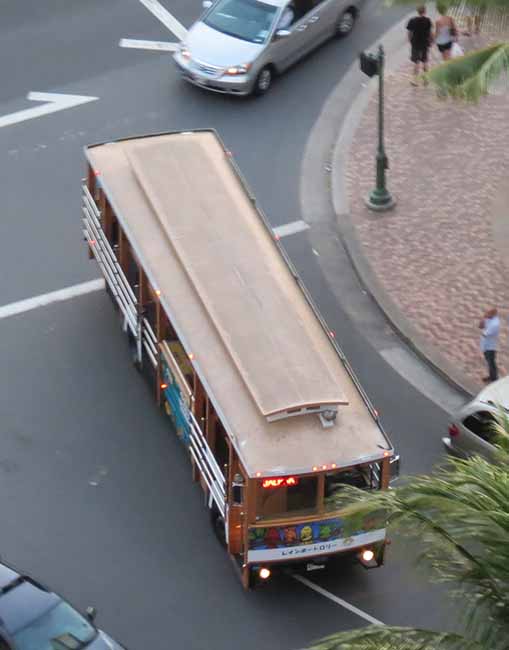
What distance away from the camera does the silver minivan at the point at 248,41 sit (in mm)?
28719

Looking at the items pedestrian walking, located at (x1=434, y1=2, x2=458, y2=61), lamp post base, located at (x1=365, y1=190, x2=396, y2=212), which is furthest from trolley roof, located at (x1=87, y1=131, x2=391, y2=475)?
pedestrian walking, located at (x1=434, y1=2, x2=458, y2=61)

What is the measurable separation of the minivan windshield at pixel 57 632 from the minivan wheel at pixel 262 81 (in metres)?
15.2

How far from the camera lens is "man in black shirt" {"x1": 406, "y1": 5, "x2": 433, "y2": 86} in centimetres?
2877

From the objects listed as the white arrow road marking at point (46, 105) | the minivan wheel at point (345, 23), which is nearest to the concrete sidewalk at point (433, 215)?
the minivan wheel at point (345, 23)

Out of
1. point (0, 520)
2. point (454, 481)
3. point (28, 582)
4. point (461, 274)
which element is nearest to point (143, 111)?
point (461, 274)

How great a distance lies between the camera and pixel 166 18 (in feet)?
105

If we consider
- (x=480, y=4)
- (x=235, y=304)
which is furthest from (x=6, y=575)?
(x=480, y=4)

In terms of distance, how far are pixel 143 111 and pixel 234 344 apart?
1205cm

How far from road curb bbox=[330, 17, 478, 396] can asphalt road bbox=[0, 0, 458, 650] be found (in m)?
0.63

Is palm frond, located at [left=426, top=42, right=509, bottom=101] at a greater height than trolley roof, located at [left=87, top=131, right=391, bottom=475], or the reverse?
palm frond, located at [left=426, top=42, right=509, bottom=101]

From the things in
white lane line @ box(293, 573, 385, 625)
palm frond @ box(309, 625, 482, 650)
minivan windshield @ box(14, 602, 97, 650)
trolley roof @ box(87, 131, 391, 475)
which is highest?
palm frond @ box(309, 625, 482, 650)

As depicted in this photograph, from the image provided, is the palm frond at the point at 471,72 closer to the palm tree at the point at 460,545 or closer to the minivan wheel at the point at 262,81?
the minivan wheel at the point at 262,81

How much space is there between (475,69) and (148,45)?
1228cm

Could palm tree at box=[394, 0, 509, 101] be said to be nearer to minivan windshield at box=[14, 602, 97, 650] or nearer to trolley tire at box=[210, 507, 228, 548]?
trolley tire at box=[210, 507, 228, 548]
